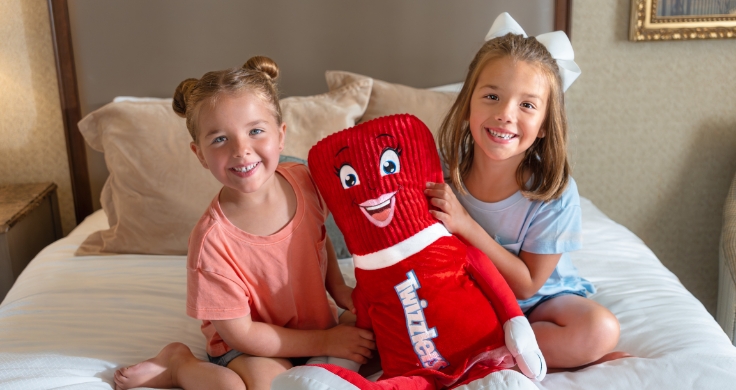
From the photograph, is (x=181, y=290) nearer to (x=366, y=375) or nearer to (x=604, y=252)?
(x=366, y=375)

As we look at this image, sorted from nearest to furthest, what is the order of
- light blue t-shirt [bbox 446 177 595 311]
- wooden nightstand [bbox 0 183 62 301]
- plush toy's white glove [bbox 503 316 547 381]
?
plush toy's white glove [bbox 503 316 547 381]
light blue t-shirt [bbox 446 177 595 311]
wooden nightstand [bbox 0 183 62 301]

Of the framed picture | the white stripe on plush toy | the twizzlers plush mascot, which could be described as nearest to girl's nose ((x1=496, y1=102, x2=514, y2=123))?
the twizzlers plush mascot

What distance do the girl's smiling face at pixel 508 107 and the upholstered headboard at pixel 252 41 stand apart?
0.94 m

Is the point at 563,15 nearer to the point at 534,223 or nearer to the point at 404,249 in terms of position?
the point at 534,223

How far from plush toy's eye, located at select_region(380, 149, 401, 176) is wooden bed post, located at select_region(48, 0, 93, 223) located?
1.40 m

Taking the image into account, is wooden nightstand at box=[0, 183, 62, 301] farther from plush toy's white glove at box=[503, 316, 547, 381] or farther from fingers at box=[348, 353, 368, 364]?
plush toy's white glove at box=[503, 316, 547, 381]

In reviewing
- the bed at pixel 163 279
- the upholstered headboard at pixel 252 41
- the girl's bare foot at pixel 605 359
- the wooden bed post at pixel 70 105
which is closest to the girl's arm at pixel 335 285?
the bed at pixel 163 279

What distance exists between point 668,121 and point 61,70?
2193mm

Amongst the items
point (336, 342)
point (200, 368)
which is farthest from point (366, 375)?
point (200, 368)

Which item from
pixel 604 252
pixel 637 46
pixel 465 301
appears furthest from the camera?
pixel 637 46

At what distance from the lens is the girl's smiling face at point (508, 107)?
115 cm

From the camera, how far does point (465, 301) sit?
1.05 meters

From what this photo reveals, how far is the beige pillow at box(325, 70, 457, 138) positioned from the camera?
72.9 inches

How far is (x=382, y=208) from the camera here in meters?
1.09
